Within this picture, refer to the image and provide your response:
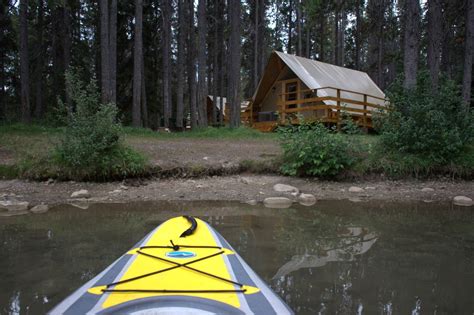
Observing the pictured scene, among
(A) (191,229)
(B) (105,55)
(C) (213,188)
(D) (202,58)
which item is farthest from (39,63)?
(A) (191,229)

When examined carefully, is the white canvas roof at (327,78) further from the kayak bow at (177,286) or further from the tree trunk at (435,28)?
the kayak bow at (177,286)

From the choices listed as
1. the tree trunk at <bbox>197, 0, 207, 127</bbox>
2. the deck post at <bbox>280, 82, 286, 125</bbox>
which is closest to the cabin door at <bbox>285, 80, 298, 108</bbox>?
the deck post at <bbox>280, 82, 286, 125</bbox>

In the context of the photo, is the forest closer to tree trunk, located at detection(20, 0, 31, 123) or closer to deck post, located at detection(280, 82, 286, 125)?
tree trunk, located at detection(20, 0, 31, 123)

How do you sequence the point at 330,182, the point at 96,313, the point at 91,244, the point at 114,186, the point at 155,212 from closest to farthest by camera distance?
the point at 96,313 → the point at 91,244 → the point at 155,212 → the point at 114,186 → the point at 330,182

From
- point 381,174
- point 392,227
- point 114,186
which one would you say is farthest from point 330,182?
point 114,186

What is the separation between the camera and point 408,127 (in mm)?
9375

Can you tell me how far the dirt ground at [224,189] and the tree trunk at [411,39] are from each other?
3158mm

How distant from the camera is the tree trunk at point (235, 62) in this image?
53.2 feet

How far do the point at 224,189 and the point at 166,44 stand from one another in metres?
13.6

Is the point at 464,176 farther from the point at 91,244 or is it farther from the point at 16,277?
the point at 16,277

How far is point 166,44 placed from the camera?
19891 mm

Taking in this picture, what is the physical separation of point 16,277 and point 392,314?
3.74 meters

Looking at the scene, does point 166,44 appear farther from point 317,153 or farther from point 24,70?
point 317,153

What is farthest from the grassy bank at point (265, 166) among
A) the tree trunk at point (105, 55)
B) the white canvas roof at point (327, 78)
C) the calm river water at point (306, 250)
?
the white canvas roof at point (327, 78)
